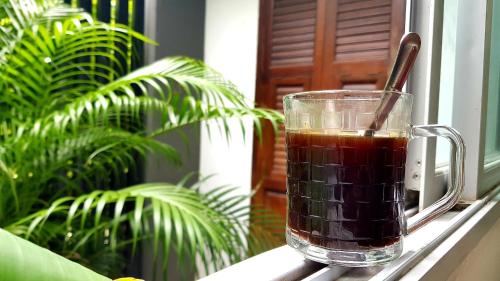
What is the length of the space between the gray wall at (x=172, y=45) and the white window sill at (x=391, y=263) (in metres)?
1.12

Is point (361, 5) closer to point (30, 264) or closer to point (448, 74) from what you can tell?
point (448, 74)

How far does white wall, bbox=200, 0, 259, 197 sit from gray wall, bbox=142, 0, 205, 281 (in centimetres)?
5

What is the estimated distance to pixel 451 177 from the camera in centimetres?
42

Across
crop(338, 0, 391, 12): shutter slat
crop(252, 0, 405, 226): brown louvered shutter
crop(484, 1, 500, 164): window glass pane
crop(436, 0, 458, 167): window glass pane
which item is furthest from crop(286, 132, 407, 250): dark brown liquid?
crop(338, 0, 391, 12): shutter slat


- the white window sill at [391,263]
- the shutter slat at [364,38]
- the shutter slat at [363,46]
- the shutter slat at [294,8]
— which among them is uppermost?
the shutter slat at [294,8]

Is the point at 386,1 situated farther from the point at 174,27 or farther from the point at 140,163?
the point at 140,163

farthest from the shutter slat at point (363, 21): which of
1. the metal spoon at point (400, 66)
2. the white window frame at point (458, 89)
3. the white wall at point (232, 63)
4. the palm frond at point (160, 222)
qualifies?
the metal spoon at point (400, 66)

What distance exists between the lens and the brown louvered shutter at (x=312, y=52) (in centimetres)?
136

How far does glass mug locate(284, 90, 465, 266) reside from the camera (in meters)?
0.31

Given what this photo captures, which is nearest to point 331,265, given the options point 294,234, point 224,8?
point 294,234

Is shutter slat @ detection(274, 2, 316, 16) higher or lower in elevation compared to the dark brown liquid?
higher

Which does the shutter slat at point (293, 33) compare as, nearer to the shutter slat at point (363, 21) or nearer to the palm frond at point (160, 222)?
the shutter slat at point (363, 21)

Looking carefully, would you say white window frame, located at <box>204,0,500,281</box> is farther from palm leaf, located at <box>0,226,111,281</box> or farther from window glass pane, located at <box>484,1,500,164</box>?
palm leaf, located at <box>0,226,111,281</box>

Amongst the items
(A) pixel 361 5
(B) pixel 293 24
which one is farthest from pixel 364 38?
(B) pixel 293 24
